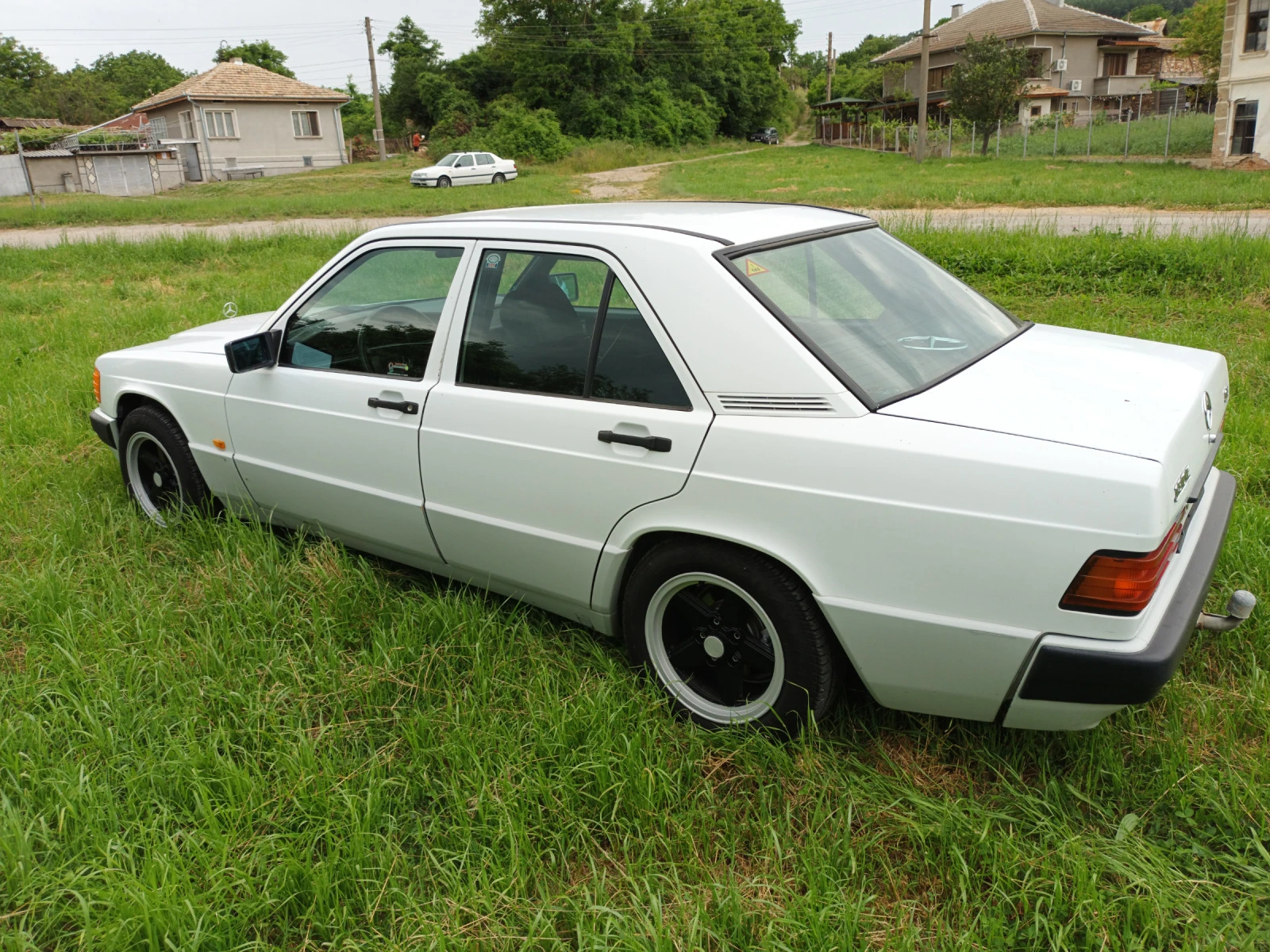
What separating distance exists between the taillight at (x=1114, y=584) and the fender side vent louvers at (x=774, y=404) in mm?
750

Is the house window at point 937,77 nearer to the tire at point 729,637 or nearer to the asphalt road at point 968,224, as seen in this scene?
the asphalt road at point 968,224

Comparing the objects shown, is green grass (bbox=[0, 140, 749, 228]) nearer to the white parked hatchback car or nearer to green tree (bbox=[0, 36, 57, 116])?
the white parked hatchback car

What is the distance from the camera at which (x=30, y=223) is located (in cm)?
2395

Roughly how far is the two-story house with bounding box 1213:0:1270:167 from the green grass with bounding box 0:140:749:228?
58.8 ft

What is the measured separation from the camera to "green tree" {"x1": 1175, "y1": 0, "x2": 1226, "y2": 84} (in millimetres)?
43438

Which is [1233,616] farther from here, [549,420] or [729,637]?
[549,420]

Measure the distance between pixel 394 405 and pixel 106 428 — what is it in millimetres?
2275

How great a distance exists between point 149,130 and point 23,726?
185 ft

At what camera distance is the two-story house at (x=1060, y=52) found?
5328cm

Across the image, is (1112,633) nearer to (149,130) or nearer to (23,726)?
(23,726)

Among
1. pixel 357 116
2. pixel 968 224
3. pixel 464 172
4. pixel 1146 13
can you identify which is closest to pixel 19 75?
pixel 357 116

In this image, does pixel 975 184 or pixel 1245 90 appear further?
pixel 1245 90

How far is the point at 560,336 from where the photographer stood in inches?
123

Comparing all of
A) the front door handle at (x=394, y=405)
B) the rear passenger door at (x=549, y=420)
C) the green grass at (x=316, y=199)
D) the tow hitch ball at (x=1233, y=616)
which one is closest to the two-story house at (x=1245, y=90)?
the green grass at (x=316, y=199)
